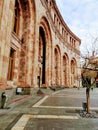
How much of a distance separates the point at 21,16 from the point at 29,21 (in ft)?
3.31

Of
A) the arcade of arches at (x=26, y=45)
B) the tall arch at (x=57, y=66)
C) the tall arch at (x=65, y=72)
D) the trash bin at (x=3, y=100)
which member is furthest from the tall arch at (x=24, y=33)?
the tall arch at (x=65, y=72)

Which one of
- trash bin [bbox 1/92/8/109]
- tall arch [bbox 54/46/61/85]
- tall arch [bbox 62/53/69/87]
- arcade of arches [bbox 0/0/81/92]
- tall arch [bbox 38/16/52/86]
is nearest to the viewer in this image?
trash bin [bbox 1/92/8/109]

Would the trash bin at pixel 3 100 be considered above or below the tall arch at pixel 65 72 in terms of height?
below

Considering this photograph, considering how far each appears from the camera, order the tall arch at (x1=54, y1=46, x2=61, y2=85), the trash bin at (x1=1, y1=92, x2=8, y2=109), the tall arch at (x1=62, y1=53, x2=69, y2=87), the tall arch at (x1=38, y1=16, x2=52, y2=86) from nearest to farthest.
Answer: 1. the trash bin at (x1=1, y1=92, x2=8, y2=109)
2. the tall arch at (x1=38, y1=16, x2=52, y2=86)
3. the tall arch at (x1=54, y1=46, x2=61, y2=85)
4. the tall arch at (x1=62, y1=53, x2=69, y2=87)

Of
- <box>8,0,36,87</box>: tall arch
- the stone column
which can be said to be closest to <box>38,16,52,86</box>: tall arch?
<box>8,0,36,87</box>: tall arch

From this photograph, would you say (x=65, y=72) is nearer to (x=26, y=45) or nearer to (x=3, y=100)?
(x=26, y=45)

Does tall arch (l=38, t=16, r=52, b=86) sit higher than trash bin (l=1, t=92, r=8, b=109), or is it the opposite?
tall arch (l=38, t=16, r=52, b=86)

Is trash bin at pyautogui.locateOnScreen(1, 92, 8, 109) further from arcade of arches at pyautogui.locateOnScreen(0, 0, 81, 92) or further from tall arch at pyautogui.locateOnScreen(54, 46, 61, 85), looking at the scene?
tall arch at pyautogui.locateOnScreen(54, 46, 61, 85)

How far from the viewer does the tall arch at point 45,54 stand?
26000mm

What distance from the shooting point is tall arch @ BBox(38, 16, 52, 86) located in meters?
26.0

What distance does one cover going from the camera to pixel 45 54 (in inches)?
1057

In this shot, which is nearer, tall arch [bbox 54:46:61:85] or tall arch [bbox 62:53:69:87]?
tall arch [bbox 54:46:61:85]

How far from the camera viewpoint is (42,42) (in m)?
27.2

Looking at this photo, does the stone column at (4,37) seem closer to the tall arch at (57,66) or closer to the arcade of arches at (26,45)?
the arcade of arches at (26,45)
